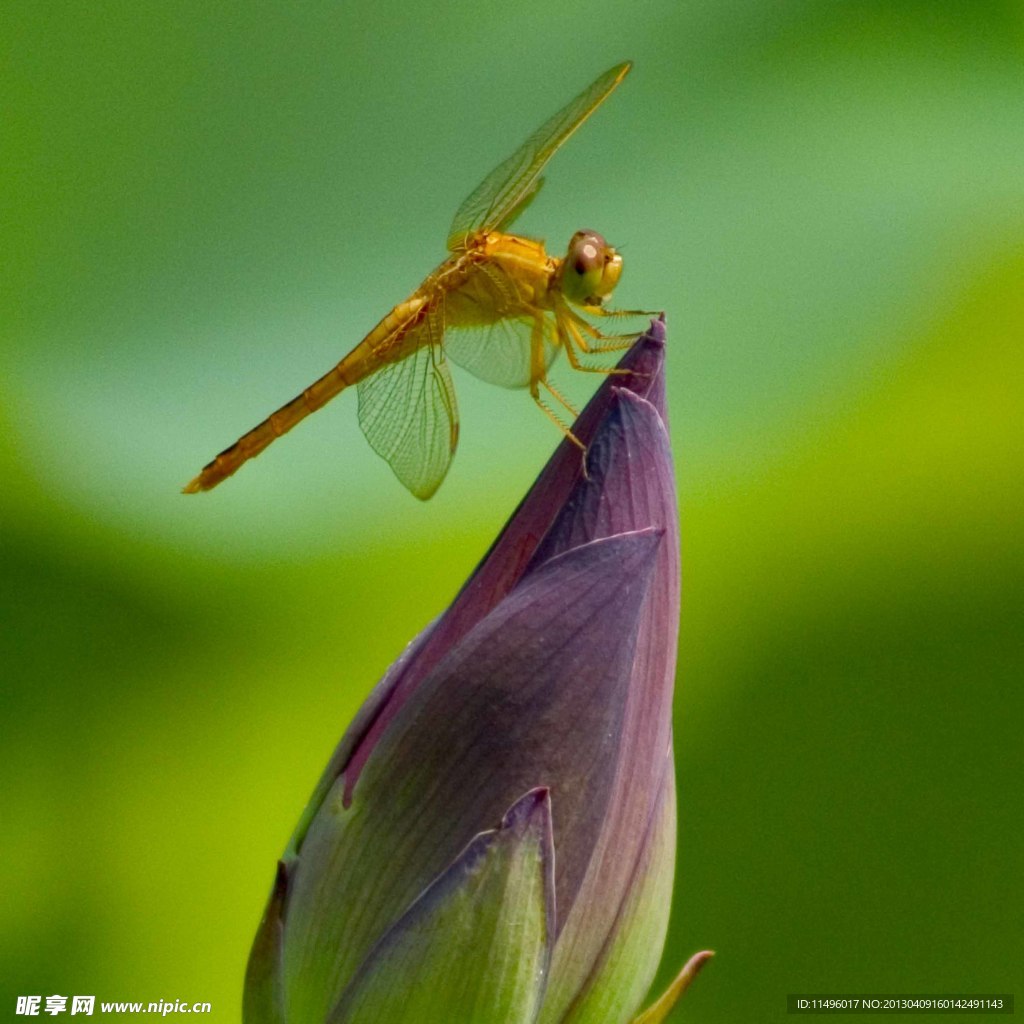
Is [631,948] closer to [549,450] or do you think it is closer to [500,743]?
[500,743]

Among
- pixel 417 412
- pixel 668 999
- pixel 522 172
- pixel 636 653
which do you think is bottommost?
pixel 668 999

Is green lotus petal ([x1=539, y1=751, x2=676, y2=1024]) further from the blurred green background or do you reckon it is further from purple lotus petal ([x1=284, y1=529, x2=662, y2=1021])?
the blurred green background

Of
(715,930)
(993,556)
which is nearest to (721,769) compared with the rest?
(715,930)

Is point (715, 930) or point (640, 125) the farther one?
point (640, 125)

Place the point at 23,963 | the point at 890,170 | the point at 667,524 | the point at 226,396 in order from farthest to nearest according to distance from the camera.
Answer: the point at 890,170, the point at 226,396, the point at 23,963, the point at 667,524

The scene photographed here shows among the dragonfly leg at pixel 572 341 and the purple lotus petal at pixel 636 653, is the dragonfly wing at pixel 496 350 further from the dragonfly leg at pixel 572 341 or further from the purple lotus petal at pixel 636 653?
the purple lotus petal at pixel 636 653

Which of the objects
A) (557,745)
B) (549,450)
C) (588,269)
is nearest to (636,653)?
(557,745)

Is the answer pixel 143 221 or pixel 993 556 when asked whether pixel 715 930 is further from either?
pixel 143 221
